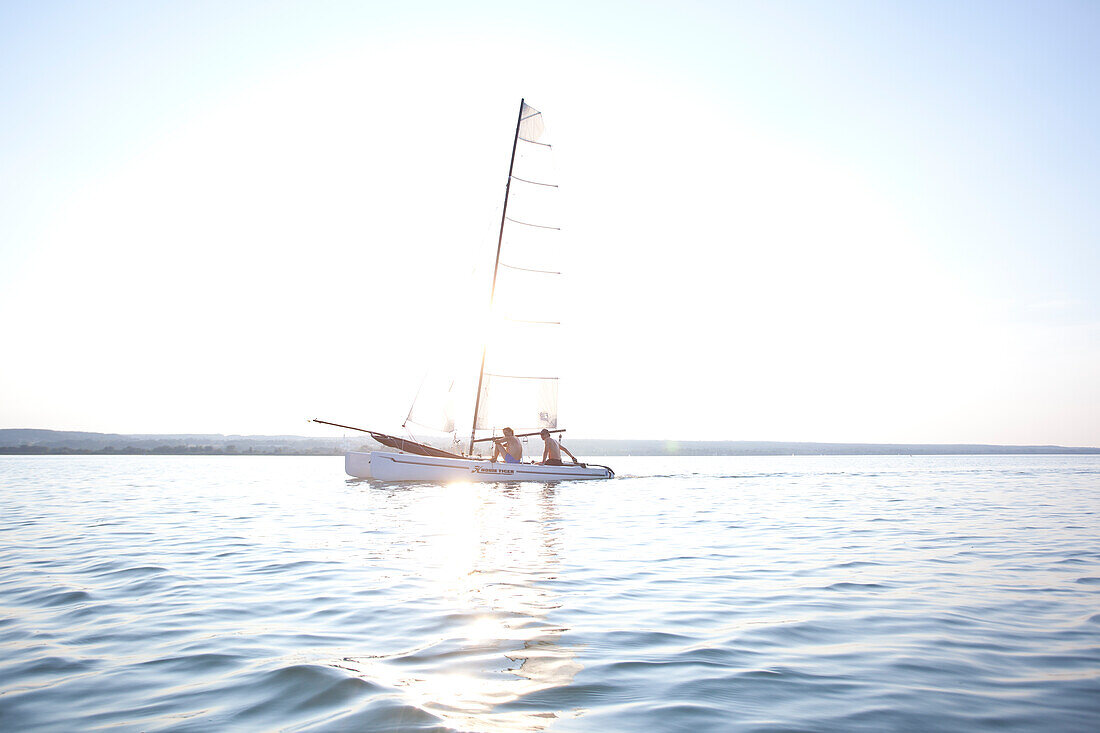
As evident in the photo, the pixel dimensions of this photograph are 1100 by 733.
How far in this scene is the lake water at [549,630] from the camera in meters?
4.68

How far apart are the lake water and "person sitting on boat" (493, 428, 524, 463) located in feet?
61.4

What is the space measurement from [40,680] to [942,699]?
7005 mm

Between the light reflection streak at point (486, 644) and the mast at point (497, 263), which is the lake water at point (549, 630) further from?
the mast at point (497, 263)

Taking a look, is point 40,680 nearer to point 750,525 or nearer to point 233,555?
point 233,555

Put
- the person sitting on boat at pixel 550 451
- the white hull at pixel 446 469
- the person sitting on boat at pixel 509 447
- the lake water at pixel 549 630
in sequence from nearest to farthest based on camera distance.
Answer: the lake water at pixel 549 630 < the white hull at pixel 446 469 < the person sitting on boat at pixel 509 447 < the person sitting on boat at pixel 550 451

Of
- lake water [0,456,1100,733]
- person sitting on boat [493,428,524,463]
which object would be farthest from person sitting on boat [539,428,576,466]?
lake water [0,456,1100,733]

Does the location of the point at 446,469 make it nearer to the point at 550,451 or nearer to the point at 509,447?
the point at 509,447

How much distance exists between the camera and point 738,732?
4320 millimetres

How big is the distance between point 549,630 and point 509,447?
93.1 feet

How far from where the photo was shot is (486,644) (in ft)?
20.7

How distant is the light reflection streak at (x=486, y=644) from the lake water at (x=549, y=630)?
0.04m

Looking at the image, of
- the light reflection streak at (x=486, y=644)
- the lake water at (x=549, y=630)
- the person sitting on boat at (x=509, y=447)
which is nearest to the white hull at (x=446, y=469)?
the person sitting on boat at (x=509, y=447)

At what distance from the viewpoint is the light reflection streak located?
469 centimetres

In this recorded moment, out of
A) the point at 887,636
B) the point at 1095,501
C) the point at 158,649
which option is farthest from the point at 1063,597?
the point at 1095,501
